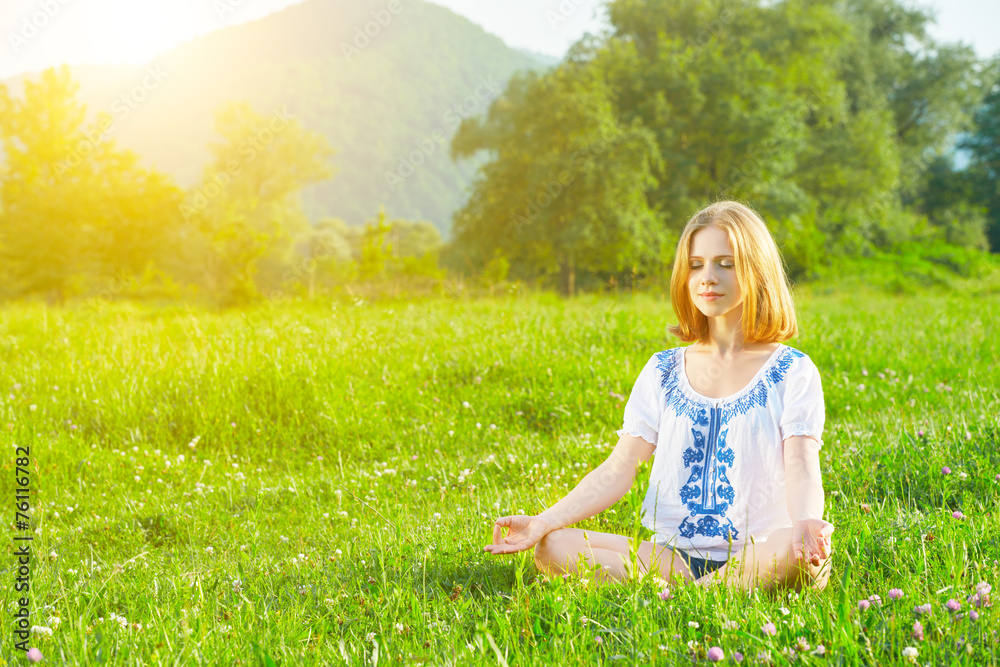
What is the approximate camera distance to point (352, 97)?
15662 cm

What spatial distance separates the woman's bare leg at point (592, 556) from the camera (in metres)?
2.70

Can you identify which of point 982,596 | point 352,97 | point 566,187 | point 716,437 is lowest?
point 982,596

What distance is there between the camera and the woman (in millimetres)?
2641

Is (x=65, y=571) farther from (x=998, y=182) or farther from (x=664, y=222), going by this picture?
(x=998, y=182)

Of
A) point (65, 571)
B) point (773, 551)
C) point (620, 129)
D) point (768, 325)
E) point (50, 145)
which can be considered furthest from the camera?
point (50, 145)

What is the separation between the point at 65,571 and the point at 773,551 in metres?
3.22

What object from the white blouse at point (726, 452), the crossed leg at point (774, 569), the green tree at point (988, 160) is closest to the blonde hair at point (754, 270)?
the white blouse at point (726, 452)

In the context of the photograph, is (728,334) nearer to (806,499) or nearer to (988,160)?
(806,499)

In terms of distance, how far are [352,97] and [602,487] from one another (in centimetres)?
16681

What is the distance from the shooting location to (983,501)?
3625 mm

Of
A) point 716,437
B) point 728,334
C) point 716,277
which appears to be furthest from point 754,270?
point 716,437

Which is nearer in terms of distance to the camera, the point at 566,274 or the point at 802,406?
the point at 802,406

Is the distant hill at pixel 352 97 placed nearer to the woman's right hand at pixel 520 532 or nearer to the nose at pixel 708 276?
the nose at pixel 708 276

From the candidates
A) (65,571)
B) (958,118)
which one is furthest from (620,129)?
(958,118)
